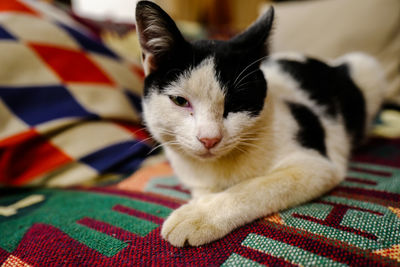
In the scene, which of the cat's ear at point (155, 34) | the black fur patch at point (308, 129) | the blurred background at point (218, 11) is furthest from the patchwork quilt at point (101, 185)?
the blurred background at point (218, 11)

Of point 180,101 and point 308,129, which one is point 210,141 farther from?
point 308,129

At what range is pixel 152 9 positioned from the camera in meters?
0.70

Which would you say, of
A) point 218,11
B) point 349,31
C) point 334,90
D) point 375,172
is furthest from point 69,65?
point 218,11

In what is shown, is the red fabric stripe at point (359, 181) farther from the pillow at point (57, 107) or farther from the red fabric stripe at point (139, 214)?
the pillow at point (57, 107)

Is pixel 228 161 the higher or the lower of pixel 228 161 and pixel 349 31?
the lower

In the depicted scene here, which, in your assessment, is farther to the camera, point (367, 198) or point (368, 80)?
point (368, 80)

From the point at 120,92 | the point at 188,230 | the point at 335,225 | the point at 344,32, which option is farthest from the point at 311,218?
the point at 344,32

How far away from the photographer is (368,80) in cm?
139

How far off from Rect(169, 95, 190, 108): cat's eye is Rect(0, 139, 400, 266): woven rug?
0.32 m

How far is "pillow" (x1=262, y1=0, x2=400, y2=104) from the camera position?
1657 millimetres

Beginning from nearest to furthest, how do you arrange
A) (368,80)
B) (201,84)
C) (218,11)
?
(201,84)
(368,80)
(218,11)

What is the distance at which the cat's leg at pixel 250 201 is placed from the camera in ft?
1.99

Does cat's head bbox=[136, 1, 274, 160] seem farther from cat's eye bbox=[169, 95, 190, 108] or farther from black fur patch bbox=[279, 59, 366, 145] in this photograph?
black fur patch bbox=[279, 59, 366, 145]

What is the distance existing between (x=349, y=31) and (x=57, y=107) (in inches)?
72.3
